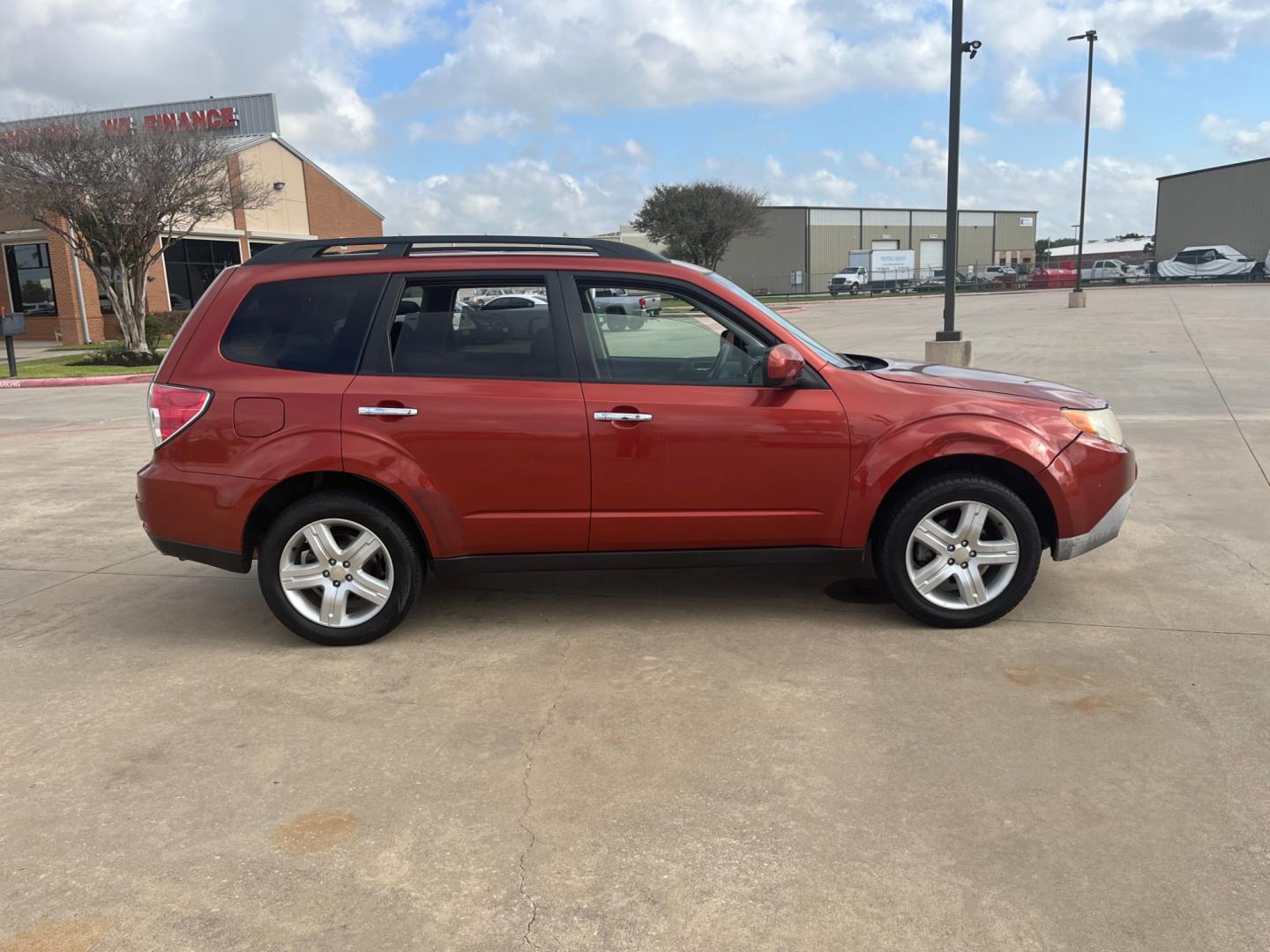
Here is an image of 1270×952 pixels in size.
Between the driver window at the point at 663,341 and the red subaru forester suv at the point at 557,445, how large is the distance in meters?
0.01

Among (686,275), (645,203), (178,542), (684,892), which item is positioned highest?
(645,203)

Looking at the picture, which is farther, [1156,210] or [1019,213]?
[1019,213]

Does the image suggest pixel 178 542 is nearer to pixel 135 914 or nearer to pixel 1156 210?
pixel 135 914

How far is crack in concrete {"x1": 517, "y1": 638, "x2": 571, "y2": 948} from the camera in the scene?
255 centimetres

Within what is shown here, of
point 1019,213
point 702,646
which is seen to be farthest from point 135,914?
point 1019,213

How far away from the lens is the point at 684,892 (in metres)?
2.65

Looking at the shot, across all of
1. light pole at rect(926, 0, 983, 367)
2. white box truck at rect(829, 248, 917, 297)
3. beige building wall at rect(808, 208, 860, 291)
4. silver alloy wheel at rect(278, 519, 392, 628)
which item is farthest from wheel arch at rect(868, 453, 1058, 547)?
beige building wall at rect(808, 208, 860, 291)

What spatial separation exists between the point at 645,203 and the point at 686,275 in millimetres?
52546

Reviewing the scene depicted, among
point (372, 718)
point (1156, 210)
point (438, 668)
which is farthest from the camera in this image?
point (1156, 210)

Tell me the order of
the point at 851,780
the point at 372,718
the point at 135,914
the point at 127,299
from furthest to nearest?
the point at 127,299 → the point at 372,718 → the point at 851,780 → the point at 135,914

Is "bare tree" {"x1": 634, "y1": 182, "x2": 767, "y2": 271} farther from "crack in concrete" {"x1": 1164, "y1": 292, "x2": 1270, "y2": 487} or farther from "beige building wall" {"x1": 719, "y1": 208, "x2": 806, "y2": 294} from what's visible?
"crack in concrete" {"x1": 1164, "y1": 292, "x2": 1270, "y2": 487}

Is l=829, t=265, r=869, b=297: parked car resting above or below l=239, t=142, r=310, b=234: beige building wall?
below

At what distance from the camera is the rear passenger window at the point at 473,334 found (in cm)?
438

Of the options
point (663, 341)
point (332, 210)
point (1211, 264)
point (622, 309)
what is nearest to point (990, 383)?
point (663, 341)
